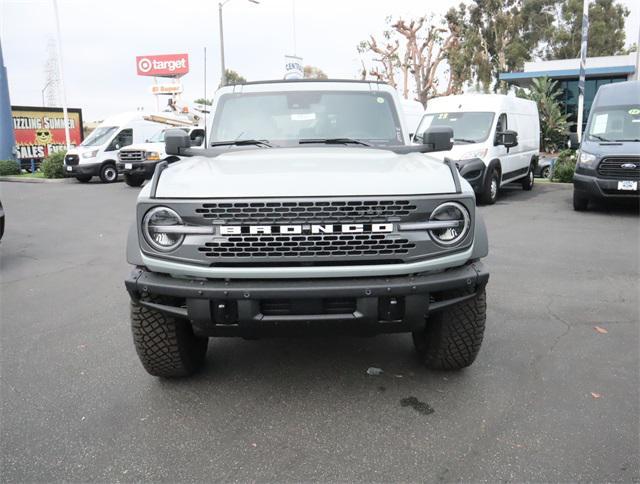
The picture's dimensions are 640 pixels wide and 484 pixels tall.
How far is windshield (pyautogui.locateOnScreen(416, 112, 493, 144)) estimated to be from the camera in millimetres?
11664

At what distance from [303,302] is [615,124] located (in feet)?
32.4

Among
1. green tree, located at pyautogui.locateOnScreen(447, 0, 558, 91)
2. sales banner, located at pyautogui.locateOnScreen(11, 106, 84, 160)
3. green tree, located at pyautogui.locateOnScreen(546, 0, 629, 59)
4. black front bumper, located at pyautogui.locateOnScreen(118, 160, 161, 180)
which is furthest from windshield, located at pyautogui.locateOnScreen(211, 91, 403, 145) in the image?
green tree, located at pyautogui.locateOnScreen(546, 0, 629, 59)

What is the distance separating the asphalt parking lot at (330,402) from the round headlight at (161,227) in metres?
0.99

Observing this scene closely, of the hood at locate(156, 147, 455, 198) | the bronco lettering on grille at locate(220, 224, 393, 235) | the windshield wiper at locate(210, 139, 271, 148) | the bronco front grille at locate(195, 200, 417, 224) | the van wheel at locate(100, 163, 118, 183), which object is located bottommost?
the van wheel at locate(100, 163, 118, 183)

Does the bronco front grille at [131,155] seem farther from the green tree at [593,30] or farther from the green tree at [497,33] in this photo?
the green tree at [593,30]

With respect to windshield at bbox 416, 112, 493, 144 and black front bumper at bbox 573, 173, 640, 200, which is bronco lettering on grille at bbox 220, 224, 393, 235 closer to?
black front bumper at bbox 573, 173, 640, 200

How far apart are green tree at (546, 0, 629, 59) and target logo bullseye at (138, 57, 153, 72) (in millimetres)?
32941

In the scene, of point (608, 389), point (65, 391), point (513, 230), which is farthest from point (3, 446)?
point (513, 230)

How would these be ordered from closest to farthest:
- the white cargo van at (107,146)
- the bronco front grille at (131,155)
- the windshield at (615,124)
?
the windshield at (615,124)
the bronco front grille at (131,155)
the white cargo van at (107,146)

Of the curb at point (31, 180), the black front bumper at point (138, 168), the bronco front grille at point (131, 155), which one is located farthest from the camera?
the curb at point (31, 180)

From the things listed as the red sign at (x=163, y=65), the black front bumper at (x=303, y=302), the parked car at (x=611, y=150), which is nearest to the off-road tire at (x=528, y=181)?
the parked car at (x=611, y=150)

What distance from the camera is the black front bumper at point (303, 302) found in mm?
2707

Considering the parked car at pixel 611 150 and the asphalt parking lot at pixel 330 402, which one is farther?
the parked car at pixel 611 150

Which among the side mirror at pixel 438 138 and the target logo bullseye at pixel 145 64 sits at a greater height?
the target logo bullseye at pixel 145 64
